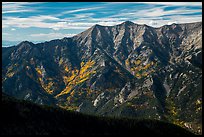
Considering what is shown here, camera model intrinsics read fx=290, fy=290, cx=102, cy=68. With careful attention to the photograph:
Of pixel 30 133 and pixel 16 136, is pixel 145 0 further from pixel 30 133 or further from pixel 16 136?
pixel 30 133

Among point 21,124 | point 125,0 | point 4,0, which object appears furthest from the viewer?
point 21,124

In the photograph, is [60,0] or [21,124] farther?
[21,124]

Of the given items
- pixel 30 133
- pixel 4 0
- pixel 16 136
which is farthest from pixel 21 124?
pixel 4 0

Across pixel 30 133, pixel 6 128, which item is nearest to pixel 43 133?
pixel 30 133

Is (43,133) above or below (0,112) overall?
below

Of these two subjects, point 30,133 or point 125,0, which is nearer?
point 125,0

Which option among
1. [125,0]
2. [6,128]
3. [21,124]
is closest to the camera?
[125,0]

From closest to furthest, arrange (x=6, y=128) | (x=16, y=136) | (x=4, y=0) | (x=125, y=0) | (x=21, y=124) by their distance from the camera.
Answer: (x=125, y=0) → (x=4, y=0) → (x=16, y=136) → (x=6, y=128) → (x=21, y=124)

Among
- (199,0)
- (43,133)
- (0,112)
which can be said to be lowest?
(43,133)

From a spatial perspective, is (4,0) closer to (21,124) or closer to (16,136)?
(16,136)
